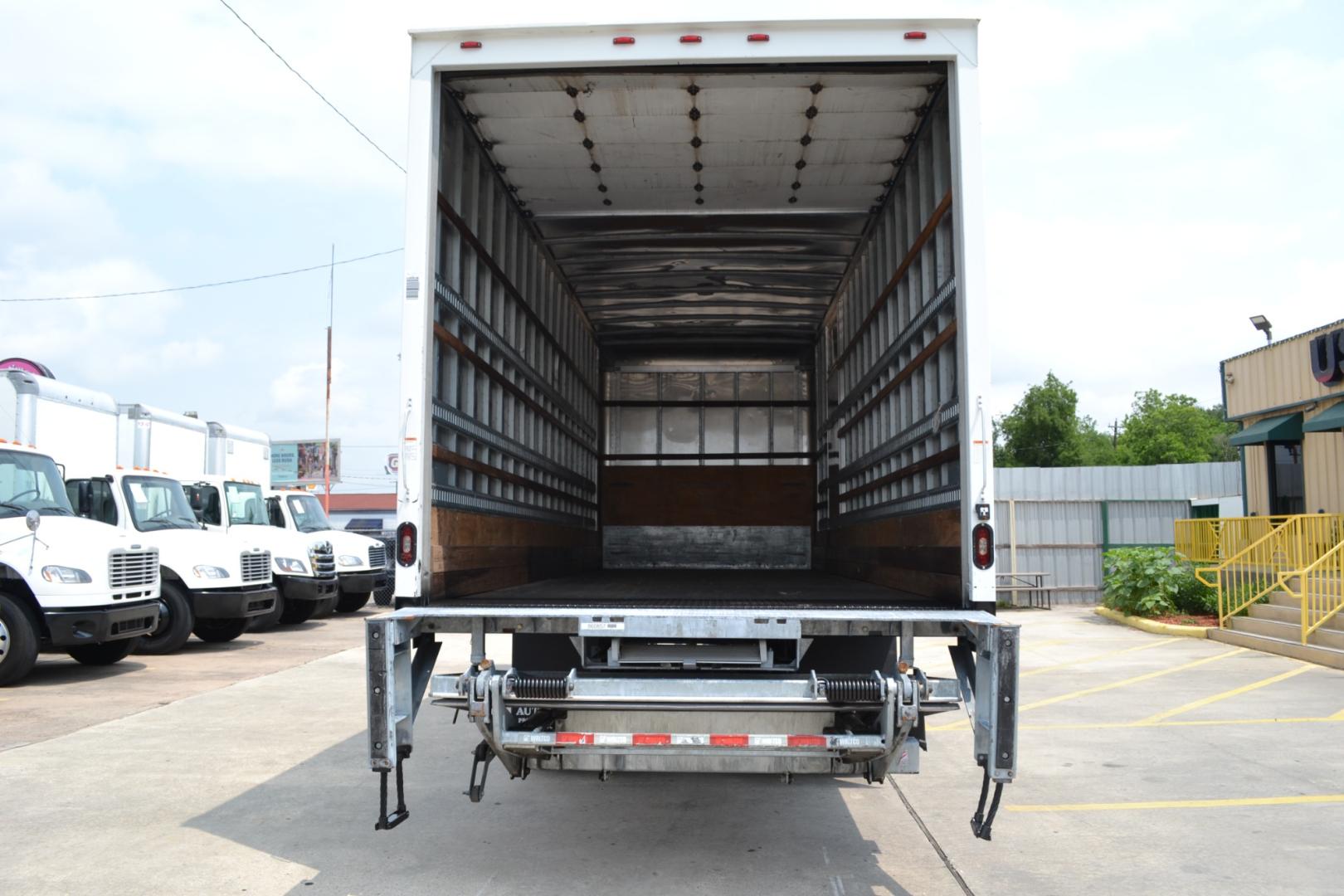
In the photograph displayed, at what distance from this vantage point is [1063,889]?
185 inches

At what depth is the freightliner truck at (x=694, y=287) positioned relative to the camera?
4.54 meters

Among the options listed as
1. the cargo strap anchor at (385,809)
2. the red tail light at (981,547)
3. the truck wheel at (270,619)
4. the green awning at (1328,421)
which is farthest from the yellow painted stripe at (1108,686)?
the truck wheel at (270,619)

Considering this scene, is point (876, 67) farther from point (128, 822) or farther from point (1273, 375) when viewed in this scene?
point (1273, 375)

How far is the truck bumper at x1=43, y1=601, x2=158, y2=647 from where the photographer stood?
10.6 metres

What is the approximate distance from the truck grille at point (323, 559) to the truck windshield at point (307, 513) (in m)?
0.88

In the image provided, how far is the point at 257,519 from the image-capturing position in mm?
16719

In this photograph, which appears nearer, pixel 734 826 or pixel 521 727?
pixel 521 727

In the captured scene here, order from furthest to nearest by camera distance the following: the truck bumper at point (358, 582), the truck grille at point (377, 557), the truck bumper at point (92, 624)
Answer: the truck grille at point (377, 557) < the truck bumper at point (358, 582) < the truck bumper at point (92, 624)

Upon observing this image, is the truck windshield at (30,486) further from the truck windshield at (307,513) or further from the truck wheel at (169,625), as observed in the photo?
the truck windshield at (307,513)

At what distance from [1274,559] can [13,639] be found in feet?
52.1

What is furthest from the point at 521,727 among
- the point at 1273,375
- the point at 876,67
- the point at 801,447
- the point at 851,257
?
the point at 1273,375

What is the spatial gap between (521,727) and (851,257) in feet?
17.3

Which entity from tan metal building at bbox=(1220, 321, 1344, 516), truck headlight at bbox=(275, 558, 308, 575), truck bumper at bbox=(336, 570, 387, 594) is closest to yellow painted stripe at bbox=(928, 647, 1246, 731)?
tan metal building at bbox=(1220, 321, 1344, 516)

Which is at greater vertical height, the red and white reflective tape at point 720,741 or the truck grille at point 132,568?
the truck grille at point 132,568
